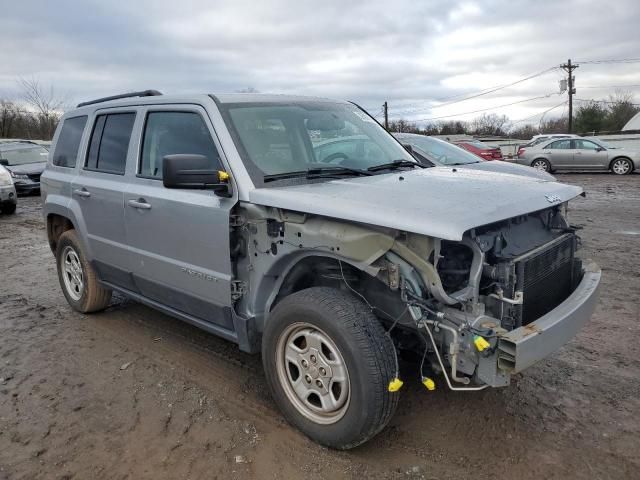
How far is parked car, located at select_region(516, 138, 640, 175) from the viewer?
20094 mm

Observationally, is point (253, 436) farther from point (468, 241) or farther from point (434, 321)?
point (468, 241)

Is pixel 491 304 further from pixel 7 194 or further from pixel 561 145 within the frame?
pixel 561 145

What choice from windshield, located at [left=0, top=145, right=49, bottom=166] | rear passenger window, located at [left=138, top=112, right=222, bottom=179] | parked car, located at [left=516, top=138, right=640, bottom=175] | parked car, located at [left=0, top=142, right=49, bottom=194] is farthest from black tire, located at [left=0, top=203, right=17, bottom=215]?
parked car, located at [left=516, top=138, right=640, bottom=175]

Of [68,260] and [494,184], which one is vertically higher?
[494,184]

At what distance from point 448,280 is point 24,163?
1807 cm

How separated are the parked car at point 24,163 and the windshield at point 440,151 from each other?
39.0ft

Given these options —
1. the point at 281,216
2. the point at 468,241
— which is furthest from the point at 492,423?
the point at 281,216

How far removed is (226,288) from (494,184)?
6.01 ft

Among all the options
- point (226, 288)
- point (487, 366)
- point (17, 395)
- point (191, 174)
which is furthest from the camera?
point (17, 395)

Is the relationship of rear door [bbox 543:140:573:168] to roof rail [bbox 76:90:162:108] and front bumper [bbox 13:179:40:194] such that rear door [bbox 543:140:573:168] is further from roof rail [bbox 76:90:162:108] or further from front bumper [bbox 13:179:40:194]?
roof rail [bbox 76:90:162:108]

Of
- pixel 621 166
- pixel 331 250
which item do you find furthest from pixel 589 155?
pixel 331 250

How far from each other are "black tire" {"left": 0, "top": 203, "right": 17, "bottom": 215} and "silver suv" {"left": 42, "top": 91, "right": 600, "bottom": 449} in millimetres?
9918

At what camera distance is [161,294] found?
4.17m

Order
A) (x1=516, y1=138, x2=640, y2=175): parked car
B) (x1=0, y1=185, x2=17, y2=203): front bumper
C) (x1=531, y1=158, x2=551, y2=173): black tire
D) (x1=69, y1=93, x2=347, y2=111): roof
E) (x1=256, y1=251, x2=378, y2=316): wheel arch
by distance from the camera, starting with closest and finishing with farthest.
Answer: (x1=256, y1=251, x2=378, y2=316): wheel arch < (x1=69, y1=93, x2=347, y2=111): roof < (x1=0, y1=185, x2=17, y2=203): front bumper < (x1=516, y1=138, x2=640, y2=175): parked car < (x1=531, y1=158, x2=551, y2=173): black tire
